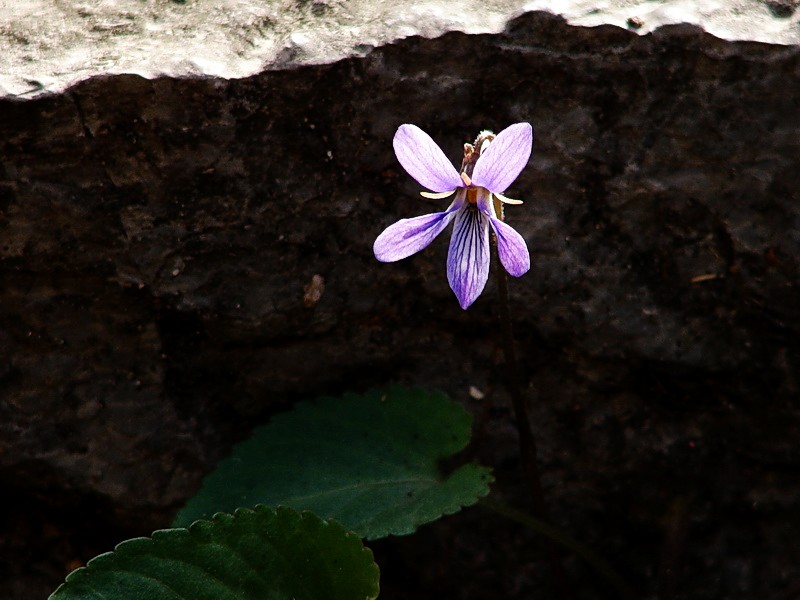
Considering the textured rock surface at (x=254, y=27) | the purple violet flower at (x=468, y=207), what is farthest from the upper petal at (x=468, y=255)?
the textured rock surface at (x=254, y=27)

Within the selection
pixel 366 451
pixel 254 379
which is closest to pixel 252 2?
pixel 254 379

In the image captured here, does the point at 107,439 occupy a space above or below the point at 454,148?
below

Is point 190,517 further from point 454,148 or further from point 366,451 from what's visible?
point 454,148

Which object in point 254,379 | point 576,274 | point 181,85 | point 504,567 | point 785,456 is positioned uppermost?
point 181,85

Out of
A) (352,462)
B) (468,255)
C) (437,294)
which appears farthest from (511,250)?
(352,462)

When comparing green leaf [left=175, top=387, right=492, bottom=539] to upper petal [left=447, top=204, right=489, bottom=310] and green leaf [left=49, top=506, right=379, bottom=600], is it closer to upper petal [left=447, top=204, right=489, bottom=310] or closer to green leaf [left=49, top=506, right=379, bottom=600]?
green leaf [left=49, top=506, right=379, bottom=600]

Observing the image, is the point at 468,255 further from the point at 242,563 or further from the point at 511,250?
the point at 242,563
